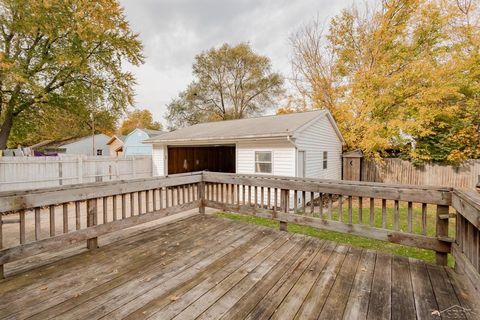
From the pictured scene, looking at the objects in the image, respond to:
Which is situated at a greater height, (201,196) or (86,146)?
(86,146)

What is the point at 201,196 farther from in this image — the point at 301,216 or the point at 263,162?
the point at 263,162

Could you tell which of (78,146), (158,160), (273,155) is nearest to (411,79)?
(273,155)

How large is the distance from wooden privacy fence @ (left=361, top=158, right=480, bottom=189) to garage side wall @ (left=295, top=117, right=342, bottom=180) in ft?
5.18

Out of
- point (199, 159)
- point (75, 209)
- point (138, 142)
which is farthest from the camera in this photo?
point (138, 142)

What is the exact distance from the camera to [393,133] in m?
11.1

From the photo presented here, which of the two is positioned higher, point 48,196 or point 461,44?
point 461,44

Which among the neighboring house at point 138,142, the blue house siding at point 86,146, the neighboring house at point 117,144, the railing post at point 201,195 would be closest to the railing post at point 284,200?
the railing post at point 201,195

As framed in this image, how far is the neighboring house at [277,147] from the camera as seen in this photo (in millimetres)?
8039

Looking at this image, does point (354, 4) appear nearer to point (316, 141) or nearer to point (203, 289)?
point (316, 141)

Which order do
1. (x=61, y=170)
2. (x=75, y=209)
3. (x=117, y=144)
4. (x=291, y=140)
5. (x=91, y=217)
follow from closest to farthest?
(x=75, y=209)
(x=91, y=217)
(x=291, y=140)
(x=61, y=170)
(x=117, y=144)

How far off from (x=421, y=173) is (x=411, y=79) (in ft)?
14.9

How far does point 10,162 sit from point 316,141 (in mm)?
10828

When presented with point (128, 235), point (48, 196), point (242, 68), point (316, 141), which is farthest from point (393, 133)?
point (242, 68)

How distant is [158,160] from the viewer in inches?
476
